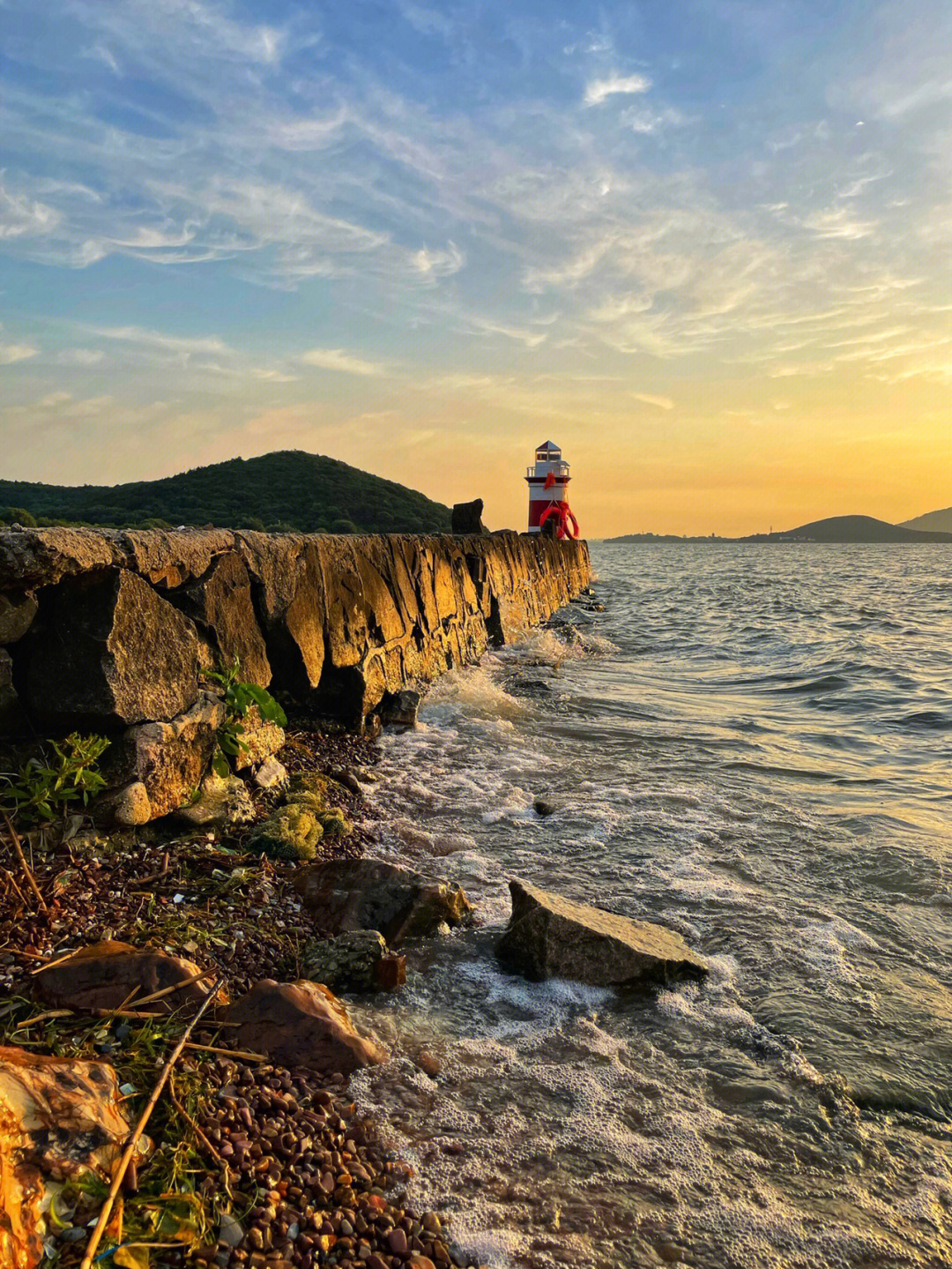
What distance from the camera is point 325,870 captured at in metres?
3.68

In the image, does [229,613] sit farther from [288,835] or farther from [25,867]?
[25,867]

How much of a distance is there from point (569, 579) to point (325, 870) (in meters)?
25.5

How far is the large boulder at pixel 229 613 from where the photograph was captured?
4379mm

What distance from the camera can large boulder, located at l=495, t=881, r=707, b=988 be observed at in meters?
3.23

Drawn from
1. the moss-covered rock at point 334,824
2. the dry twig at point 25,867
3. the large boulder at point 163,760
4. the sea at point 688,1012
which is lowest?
the sea at point 688,1012

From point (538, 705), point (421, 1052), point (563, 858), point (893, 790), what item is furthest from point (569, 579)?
point (421, 1052)

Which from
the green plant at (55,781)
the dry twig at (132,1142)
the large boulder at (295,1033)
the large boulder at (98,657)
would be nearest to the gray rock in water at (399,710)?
the large boulder at (98,657)

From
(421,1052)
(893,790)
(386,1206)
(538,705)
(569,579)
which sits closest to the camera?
(386,1206)

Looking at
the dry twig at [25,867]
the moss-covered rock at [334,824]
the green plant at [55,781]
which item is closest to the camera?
the dry twig at [25,867]

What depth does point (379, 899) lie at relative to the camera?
11.6ft

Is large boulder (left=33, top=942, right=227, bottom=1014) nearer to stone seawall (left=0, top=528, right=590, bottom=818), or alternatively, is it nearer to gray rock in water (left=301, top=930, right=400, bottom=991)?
gray rock in water (left=301, top=930, right=400, bottom=991)

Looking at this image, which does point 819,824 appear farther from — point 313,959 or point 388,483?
point 388,483

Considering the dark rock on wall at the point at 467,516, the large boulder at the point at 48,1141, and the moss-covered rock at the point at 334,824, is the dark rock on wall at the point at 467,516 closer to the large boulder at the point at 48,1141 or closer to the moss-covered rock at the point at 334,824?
the moss-covered rock at the point at 334,824

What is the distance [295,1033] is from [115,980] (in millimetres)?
600
